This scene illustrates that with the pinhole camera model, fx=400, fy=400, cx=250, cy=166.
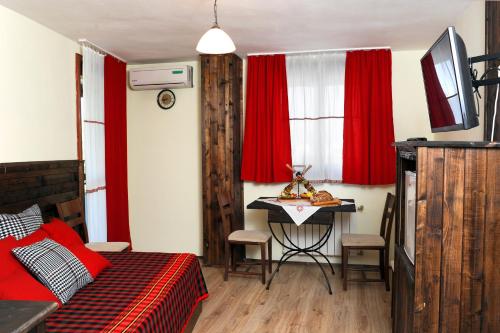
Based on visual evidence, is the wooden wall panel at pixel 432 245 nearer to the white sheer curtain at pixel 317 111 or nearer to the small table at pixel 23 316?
the small table at pixel 23 316

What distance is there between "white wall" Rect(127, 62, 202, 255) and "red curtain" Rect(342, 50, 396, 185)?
1.81 meters

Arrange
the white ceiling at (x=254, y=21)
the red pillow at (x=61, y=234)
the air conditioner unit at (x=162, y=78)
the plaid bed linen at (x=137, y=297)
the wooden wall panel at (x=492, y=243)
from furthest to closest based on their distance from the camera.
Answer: the air conditioner unit at (x=162, y=78)
the white ceiling at (x=254, y=21)
the red pillow at (x=61, y=234)
the plaid bed linen at (x=137, y=297)
the wooden wall panel at (x=492, y=243)

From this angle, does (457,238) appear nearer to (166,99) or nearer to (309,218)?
(309,218)

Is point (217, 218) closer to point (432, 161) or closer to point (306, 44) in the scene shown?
point (306, 44)

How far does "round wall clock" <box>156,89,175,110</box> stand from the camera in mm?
4984

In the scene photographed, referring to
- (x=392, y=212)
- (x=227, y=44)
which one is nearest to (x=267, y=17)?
(x=227, y=44)

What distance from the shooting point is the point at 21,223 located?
9.40 ft

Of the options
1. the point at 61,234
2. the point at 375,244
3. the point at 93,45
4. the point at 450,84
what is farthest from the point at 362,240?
the point at 93,45

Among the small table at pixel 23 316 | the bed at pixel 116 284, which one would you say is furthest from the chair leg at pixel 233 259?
the small table at pixel 23 316

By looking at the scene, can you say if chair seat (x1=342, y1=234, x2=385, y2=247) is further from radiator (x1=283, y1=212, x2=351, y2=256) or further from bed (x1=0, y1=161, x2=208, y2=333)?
bed (x1=0, y1=161, x2=208, y2=333)

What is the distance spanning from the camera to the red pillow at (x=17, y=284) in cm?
211

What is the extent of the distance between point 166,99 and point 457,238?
4031 millimetres

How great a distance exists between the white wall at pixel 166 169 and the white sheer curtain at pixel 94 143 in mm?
778

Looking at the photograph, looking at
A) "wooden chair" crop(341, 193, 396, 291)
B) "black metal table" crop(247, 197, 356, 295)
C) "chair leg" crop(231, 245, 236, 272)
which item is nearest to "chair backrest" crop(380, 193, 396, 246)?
"wooden chair" crop(341, 193, 396, 291)
